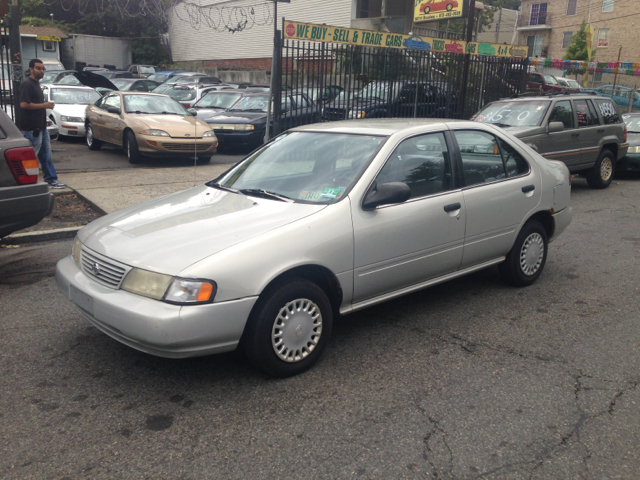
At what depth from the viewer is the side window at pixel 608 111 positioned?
11445 mm

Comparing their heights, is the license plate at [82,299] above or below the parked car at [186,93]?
below

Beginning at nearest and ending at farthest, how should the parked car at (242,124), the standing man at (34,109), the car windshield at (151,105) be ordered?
the standing man at (34,109) → the car windshield at (151,105) → the parked car at (242,124)

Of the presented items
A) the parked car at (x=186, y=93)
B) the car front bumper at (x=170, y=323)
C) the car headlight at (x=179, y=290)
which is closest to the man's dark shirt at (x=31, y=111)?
the car front bumper at (x=170, y=323)

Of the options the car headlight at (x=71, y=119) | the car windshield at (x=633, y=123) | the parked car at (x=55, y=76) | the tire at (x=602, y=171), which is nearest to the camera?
the tire at (x=602, y=171)

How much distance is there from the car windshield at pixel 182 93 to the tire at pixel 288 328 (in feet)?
55.8

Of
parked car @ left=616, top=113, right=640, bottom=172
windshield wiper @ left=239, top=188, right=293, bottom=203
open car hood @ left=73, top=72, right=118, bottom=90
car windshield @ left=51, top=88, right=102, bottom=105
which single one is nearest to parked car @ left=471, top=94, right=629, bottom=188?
parked car @ left=616, top=113, right=640, bottom=172

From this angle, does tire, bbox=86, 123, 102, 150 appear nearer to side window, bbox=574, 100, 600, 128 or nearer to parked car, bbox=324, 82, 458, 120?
parked car, bbox=324, 82, 458, 120

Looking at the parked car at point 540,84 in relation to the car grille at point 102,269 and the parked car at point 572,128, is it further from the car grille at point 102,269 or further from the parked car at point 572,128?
the car grille at point 102,269

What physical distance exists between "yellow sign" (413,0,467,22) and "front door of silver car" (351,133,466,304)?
1549 cm

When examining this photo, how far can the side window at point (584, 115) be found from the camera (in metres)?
11.0

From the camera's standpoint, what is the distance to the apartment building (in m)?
42.7

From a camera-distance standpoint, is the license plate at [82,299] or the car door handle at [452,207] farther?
A: the car door handle at [452,207]

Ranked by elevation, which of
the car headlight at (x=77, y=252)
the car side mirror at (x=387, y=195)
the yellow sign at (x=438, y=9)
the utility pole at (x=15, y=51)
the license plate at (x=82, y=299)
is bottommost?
the license plate at (x=82, y=299)

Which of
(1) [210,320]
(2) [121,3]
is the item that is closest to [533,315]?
(1) [210,320]
